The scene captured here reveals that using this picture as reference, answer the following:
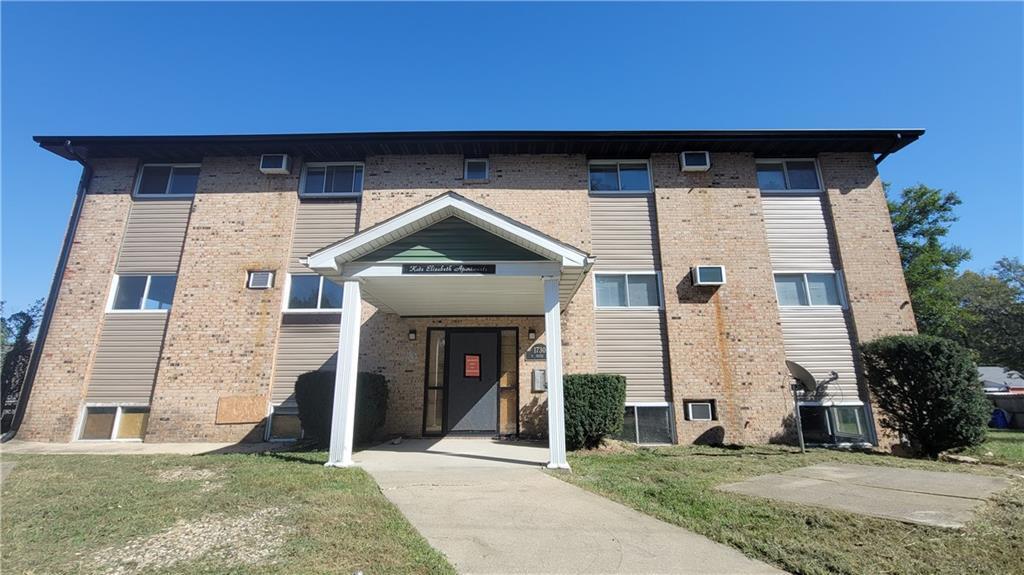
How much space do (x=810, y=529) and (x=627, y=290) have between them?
7.13 metres

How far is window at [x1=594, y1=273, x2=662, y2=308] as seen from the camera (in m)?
10.3

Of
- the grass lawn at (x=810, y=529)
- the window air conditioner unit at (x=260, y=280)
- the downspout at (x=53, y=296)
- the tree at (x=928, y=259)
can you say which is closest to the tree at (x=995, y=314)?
the tree at (x=928, y=259)

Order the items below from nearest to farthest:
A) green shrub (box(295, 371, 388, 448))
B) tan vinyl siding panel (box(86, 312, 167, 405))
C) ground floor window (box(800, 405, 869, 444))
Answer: green shrub (box(295, 371, 388, 448))
ground floor window (box(800, 405, 869, 444))
tan vinyl siding panel (box(86, 312, 167, 405))

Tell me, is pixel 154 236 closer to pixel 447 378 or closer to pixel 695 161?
pixel 447 378

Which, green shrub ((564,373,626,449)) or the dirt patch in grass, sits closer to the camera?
the dirt patch in grass

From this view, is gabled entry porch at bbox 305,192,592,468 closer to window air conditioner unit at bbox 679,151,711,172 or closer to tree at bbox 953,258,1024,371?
window air conditioner unit at bbox 679,151,711,172

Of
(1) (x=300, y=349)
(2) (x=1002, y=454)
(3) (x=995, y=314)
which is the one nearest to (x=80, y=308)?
(1) (x=300, y=349)

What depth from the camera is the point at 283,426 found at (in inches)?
377

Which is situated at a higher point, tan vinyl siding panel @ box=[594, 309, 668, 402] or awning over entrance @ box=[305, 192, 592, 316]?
awning over entrance @ box=[305, 192, 592, 316]

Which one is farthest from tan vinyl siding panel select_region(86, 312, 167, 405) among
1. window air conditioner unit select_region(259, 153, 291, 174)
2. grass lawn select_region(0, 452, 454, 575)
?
window air conditioner unit select_region(259, 153, 291, 174)

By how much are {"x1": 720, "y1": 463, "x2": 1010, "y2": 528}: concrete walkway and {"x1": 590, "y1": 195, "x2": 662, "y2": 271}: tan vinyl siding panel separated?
5.70m

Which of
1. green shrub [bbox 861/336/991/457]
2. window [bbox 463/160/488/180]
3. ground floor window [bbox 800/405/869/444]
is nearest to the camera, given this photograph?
green shrub [bbox 861/336/991/457]

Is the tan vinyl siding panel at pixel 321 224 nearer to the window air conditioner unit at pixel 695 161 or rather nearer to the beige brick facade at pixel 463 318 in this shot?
the beige brick facade at pixel 463 318

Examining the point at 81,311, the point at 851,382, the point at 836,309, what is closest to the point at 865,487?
the point at 851,382
